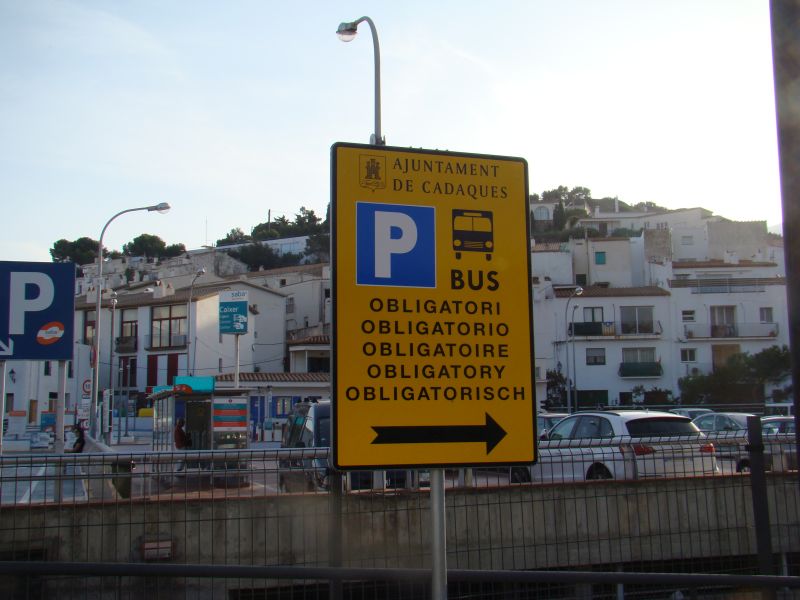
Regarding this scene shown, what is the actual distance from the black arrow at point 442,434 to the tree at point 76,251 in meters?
122

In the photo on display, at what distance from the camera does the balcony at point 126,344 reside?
6338 centimetres

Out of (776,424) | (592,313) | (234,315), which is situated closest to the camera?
(776,424)

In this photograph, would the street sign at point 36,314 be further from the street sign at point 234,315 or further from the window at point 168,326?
the window at point 168,326

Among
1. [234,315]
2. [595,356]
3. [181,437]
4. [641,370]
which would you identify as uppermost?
[234,315]

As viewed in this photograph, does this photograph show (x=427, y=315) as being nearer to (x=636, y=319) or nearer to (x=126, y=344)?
(x=636, y=319)

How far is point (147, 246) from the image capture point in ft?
437

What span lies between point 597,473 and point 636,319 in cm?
5129

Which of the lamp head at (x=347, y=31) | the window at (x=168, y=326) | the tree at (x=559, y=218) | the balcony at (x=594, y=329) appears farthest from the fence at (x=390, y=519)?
the tree at (x=559, y=218)

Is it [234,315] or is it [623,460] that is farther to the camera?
[234,315]

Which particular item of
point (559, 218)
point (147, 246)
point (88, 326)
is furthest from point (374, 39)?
point (147, 246)

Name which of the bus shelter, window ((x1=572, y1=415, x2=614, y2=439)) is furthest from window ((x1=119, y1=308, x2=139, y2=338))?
window ((x1=572, y1=415, x2=614, y2=439))

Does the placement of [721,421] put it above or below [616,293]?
below

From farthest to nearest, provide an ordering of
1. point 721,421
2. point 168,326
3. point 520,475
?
point 168,326 < point 721,421 < point 520,475

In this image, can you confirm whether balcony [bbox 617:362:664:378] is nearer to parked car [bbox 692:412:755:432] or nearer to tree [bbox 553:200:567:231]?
parked car [bbox 692:412:755:432]
